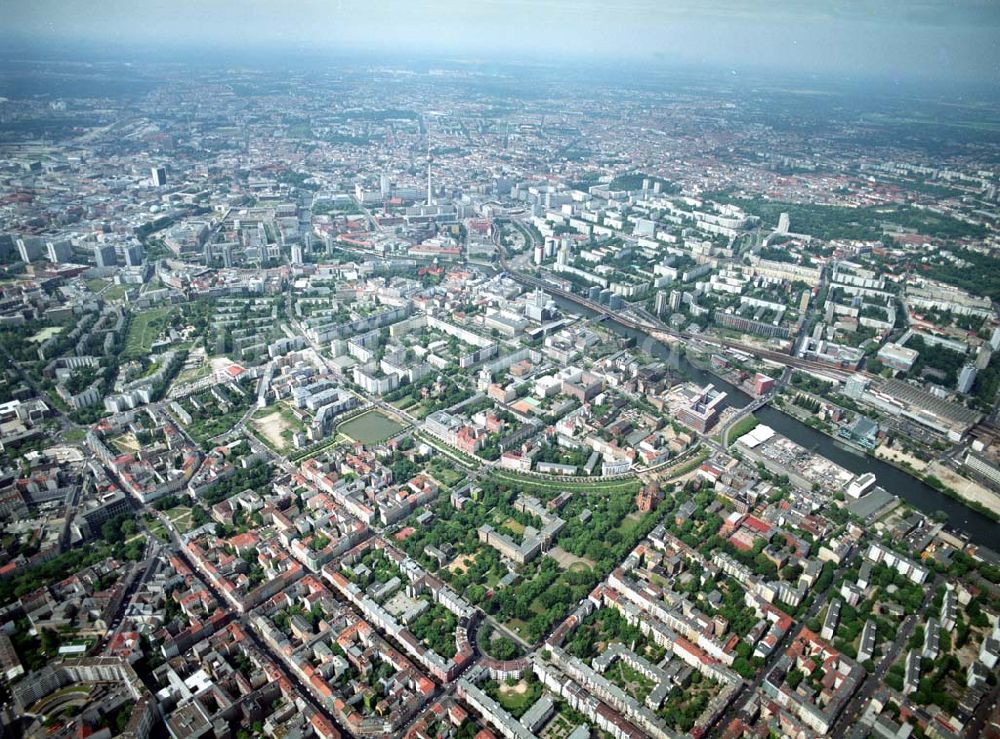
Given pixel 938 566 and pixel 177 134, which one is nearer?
pixel 938 566

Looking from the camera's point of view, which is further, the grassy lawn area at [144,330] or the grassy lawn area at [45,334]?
the grassy lawn area at [45,334]

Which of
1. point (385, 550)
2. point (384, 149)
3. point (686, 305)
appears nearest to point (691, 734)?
point (385, 550)

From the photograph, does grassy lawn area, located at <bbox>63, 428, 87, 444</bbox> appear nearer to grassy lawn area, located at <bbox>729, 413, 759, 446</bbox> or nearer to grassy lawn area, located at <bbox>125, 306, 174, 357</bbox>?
grassy lawn area, located at <bbox>125, 306, 174, 357</bbox>

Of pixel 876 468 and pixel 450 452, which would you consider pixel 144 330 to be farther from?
pixel 876 468

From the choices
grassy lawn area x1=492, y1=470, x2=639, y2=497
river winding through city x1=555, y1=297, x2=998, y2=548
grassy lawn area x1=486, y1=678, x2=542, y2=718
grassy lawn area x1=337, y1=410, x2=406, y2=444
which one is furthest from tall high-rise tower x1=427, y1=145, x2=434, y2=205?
grassy lawn area x1=486, y1=678, x2=542, y2=718

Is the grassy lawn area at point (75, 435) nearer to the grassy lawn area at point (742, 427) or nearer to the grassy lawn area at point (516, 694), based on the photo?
the grassy lawn area at point (516, 694)

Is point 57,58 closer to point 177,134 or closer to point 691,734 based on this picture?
point 177,134

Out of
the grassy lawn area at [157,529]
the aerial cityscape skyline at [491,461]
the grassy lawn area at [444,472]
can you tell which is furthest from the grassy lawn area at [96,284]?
the grassy lawn area at [444,472]

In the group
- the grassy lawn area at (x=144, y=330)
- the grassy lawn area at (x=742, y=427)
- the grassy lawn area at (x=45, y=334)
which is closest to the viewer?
the grassy lawn area at (x=742, y=427)
